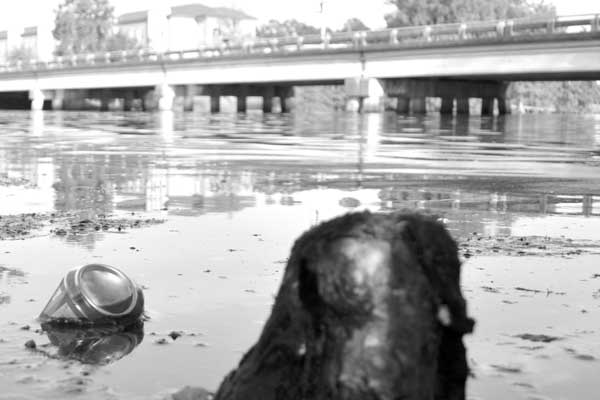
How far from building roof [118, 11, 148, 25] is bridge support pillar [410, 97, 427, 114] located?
3934 inches

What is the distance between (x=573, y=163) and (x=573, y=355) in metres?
12.1

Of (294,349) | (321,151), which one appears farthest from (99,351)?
(321,151)

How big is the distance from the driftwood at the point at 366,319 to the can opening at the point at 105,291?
203 centimetres

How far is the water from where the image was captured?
3816 mm

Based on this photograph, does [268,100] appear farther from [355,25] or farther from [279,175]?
[355,25]

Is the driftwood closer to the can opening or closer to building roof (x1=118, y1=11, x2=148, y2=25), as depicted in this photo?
the can opening

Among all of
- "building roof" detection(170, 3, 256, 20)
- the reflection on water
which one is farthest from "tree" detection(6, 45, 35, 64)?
the reflection on water

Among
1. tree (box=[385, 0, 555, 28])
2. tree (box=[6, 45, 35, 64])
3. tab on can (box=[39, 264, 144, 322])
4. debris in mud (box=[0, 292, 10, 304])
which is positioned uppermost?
tree (box=[385, 0, 555, 28])

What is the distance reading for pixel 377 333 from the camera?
2.24 m

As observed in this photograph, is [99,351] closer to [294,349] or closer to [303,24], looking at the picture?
[294,349]

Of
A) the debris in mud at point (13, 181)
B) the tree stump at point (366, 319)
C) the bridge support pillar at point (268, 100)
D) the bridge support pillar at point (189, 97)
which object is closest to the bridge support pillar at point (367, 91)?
the bridge support pillar at point (268, 100)

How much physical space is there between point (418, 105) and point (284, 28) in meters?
83.8

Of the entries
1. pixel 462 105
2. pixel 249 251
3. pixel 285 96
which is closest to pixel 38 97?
pixel 285 96

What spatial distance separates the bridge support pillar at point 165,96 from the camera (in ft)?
227
